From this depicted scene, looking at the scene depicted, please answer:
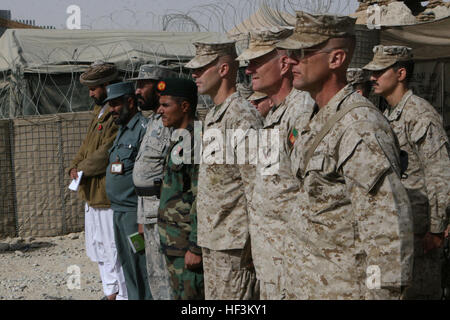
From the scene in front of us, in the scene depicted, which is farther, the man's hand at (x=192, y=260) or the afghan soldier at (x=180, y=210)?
the afghan soldier at (x=180, y=210)

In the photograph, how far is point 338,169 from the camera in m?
2.12

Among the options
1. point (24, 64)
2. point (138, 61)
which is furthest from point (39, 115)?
point (138, 61)

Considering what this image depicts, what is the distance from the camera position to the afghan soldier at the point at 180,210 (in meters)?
3.73

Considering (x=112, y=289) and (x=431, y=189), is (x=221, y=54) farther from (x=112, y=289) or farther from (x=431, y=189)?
(x=112, y=289)

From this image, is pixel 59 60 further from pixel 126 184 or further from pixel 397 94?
pixel 397 94

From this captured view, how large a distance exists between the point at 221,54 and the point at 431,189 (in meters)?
1.53

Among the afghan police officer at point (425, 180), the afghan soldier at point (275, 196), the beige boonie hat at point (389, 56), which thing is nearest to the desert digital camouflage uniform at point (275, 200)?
the afghan soldier at point (275, 196)

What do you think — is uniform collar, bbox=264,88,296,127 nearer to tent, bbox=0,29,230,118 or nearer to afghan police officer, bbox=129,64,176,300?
afghan police officer, bbox=129,64,176,300

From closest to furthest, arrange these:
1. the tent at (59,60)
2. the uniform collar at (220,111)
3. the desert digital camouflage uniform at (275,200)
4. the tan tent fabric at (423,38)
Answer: the desert digital camouflage uniform at (275,200)
the uniform collar at (220,111)
the tan tent fabric at (423,38)
the tent at (59,60)

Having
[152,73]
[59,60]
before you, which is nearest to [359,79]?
[152,73]

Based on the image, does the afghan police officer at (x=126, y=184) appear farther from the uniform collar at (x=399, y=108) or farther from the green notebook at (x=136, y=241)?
the uniform collar at (x=399, y=108)

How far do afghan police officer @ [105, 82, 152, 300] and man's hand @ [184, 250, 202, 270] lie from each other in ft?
3.74

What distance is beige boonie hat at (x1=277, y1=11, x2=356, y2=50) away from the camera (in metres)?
2.32

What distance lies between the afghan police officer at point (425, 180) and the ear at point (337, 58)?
1.43 m
